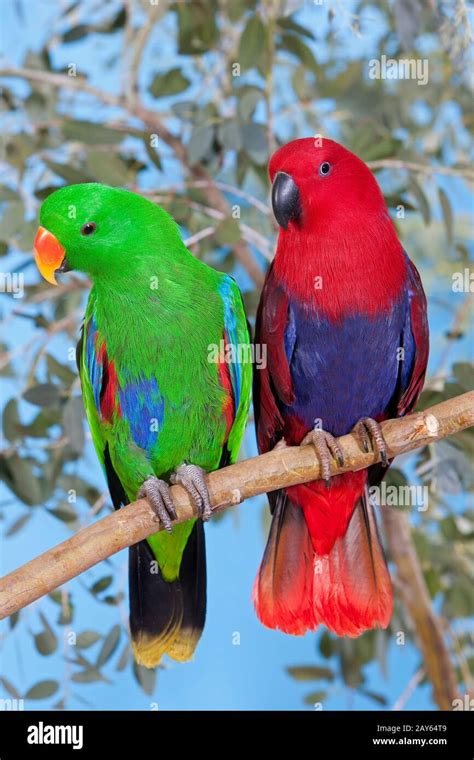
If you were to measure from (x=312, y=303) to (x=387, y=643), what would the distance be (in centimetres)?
134

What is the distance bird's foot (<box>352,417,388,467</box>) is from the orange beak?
59 cm

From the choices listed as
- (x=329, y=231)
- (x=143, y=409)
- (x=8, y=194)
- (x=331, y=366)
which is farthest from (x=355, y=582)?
(x=8, y=194)

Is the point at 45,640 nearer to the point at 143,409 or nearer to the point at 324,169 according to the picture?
the point at 143,409

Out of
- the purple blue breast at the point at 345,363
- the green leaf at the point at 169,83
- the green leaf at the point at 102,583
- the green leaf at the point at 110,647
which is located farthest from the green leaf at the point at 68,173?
the green leaf at the point at 110,647

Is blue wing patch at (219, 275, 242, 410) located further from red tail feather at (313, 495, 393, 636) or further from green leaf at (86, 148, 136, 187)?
green leaf at (86, 148, 136, 187)

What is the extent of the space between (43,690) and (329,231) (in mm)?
1238

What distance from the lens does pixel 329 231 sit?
5.12 ft

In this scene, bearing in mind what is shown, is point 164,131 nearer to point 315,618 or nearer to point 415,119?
point 415,119

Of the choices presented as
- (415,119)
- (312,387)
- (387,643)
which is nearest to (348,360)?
(312,387)

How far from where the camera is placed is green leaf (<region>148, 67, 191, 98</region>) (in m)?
2.14

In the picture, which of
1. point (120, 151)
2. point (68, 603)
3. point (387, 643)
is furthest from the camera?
point (387, 643)

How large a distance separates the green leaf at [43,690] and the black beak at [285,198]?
1.20m

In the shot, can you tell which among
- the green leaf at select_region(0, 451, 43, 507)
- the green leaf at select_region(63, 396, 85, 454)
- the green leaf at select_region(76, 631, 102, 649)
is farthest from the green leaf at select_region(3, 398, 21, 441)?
the green leaf at select_region(76, 631, 102, 649)
